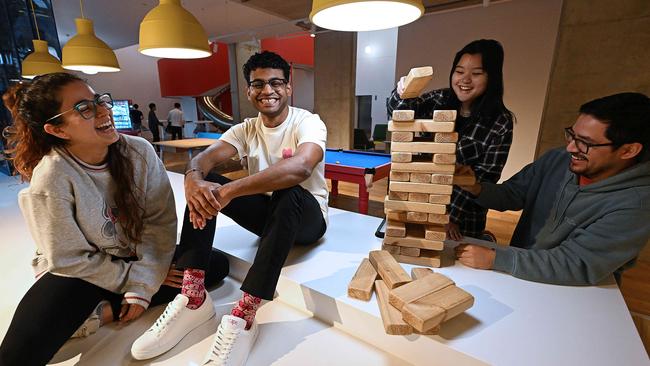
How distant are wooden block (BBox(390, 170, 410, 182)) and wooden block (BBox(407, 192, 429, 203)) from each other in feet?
0.24

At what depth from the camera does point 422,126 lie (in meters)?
1.36

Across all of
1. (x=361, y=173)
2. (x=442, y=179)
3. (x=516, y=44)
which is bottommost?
(x=361, y=173)

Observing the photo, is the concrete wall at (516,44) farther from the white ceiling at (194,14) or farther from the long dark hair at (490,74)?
the long dark hair at (490,74)

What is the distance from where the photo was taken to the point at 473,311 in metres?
1.27

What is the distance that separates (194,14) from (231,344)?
21.0ft

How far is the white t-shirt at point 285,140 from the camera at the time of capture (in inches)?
68.8

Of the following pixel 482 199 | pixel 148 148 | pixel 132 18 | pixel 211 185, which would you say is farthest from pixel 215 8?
pixel 482 199

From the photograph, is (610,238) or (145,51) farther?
(145,51)

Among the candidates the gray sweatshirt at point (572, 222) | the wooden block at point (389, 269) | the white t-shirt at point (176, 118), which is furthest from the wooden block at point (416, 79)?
the white t-shirt at point (176, 118)

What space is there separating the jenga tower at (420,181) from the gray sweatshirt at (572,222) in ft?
1.14

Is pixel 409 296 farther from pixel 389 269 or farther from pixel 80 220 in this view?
pixel 80 220

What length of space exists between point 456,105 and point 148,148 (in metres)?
1.73

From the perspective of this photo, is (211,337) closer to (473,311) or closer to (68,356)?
(68,356)

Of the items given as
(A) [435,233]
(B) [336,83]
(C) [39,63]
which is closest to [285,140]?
(A) [435,233]
